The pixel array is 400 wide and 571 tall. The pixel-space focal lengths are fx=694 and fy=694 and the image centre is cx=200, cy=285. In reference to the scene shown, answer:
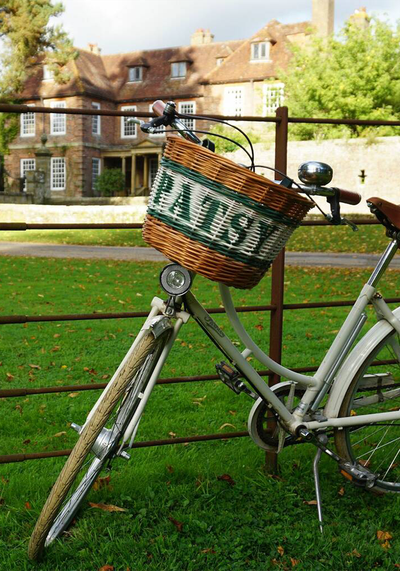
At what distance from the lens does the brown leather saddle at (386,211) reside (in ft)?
9.23

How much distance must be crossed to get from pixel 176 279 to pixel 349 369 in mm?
1007

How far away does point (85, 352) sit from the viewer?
6.42 metres

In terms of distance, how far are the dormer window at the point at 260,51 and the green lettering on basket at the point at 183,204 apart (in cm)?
4048

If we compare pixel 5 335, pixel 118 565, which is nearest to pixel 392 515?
pixel 118 565

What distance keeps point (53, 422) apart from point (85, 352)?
6.39 feet

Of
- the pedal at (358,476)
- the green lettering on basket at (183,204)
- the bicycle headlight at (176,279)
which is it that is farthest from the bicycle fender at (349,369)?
the green lettering on basket at (183,204)

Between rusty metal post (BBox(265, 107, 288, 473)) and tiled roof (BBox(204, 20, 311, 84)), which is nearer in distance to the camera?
rusty metal post (BBox(265, 107, 288, 473))

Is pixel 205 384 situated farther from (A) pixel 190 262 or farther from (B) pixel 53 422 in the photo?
(A) pixel 190 262

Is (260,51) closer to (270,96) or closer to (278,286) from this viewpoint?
(270,96)

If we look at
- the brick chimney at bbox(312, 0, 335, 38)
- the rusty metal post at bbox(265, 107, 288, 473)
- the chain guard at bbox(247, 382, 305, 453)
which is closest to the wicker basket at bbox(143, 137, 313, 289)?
the chain guard at bbox(247, 382, 305, 453)

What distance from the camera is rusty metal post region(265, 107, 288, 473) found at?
337cm

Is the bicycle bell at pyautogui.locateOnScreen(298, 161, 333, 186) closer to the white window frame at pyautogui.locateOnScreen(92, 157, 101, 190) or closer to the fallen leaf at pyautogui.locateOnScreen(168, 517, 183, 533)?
the fallen leaf at pyautogui.locateOnScreen(168, 517, 183, 533)

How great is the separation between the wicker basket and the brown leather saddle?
0.60 meters

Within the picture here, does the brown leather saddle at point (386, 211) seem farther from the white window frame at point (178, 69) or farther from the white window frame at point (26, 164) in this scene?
the white window frame at point (26, 164)
